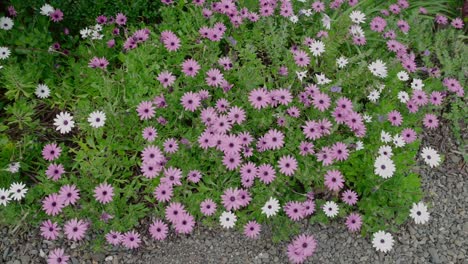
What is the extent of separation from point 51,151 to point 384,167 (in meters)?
2.14

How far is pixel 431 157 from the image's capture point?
11.1 feet

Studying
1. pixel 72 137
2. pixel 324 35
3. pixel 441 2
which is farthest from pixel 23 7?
pixel 441 2

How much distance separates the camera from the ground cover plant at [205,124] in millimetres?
3006

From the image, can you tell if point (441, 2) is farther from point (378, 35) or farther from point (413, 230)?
point (413, 230)

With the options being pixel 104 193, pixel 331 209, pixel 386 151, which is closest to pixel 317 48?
pixel 386 151

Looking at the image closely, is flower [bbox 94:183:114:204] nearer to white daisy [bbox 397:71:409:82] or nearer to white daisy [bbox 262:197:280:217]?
white daisy [bbox 262:197:280:217]

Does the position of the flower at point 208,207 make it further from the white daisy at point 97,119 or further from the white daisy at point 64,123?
the white daisy at point 64,123

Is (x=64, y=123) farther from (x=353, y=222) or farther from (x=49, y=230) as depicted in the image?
(x=353, y=222)

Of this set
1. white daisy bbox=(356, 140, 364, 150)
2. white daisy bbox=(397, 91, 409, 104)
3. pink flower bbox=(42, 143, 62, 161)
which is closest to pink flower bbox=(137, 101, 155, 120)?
pink flower bbox=(42, 143, 62, 161)

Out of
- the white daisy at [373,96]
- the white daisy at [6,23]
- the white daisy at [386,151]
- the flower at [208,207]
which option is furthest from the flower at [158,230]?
the white daisy at [6,23]

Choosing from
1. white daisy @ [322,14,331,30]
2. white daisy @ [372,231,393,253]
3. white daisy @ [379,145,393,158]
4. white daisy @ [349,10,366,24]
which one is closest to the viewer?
white daisy @ [372,231,393,253]

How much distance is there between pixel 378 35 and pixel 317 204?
169 centimetres

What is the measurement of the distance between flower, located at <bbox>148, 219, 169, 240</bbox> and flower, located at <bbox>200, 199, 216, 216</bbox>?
26 cm

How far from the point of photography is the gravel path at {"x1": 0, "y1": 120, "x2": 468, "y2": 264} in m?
2.98
